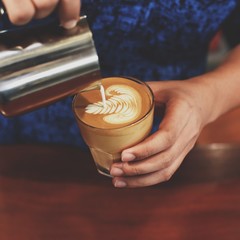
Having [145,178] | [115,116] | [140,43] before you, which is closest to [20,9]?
[115,116]

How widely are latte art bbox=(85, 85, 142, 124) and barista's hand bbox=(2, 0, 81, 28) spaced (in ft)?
0.82

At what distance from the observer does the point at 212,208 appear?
102cm

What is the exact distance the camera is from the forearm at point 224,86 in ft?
3.74

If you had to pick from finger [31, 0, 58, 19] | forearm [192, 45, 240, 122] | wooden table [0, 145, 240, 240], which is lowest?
wooden table [0, 145, 240, 240]

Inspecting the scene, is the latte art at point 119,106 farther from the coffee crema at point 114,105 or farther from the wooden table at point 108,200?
the wooden table at point 108,200

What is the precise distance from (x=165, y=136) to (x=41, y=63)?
11.3 inches

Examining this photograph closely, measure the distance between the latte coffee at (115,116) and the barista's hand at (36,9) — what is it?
245 mm

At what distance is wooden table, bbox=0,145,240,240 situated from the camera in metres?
0.98

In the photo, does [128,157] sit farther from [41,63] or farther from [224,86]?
[224,86]

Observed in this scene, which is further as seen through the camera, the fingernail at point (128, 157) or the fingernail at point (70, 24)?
the fingernail at point (128, 157)

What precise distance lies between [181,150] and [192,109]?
0.11m

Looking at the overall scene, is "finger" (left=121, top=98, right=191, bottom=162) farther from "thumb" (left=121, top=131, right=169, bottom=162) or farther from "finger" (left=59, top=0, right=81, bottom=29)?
"finger" (left=59, top=0, right=81, bottom=29)

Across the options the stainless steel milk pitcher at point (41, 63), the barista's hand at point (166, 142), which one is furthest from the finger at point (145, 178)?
the stainless steel milk pitcher at point (41, 63)

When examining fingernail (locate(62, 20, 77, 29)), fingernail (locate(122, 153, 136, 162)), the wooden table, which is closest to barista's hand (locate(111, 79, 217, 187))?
fingernail (locate(122, 153, 136, 162))
